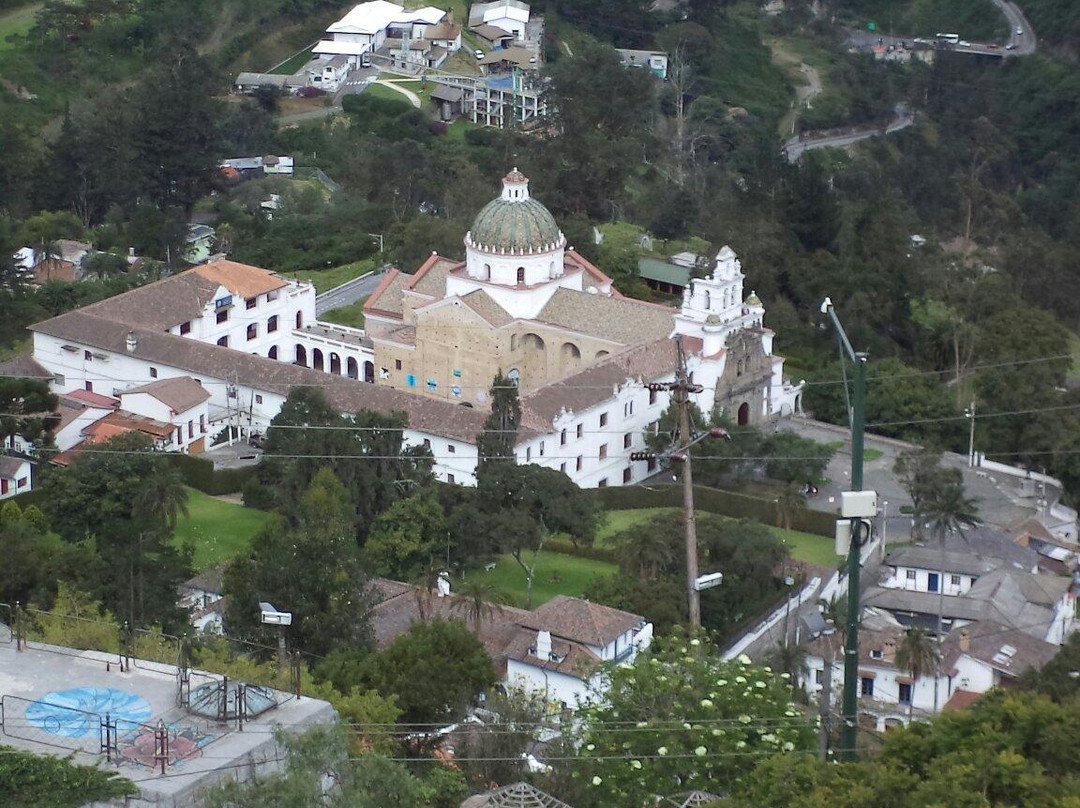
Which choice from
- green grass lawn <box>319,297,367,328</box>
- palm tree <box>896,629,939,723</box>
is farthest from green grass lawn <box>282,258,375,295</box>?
palm tree <box>896,629,939,723</box>

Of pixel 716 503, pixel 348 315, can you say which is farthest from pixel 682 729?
pixel 348 315

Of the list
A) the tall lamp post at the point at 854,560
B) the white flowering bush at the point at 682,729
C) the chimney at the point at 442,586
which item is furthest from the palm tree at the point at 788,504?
the tall lamp post at the point at 854,560

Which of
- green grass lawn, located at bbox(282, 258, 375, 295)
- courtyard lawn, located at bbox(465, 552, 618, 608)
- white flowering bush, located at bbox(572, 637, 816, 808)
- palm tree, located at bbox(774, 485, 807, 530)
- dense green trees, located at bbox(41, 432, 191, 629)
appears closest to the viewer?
white flowering bush, located at bbox(572, 637, 816, 808)

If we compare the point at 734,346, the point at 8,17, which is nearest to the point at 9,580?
the point at 734,346

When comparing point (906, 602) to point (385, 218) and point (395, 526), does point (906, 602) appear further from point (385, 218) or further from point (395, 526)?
point (385, 218)

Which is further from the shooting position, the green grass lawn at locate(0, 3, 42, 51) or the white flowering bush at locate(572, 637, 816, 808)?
the green grass lawn at locate(0, 3, 42, 51)

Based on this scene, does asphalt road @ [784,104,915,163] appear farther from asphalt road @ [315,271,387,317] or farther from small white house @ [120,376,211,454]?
small white house @ [120,376,211,454]

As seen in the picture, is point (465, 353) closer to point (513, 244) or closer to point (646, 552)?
point (513, 244)
